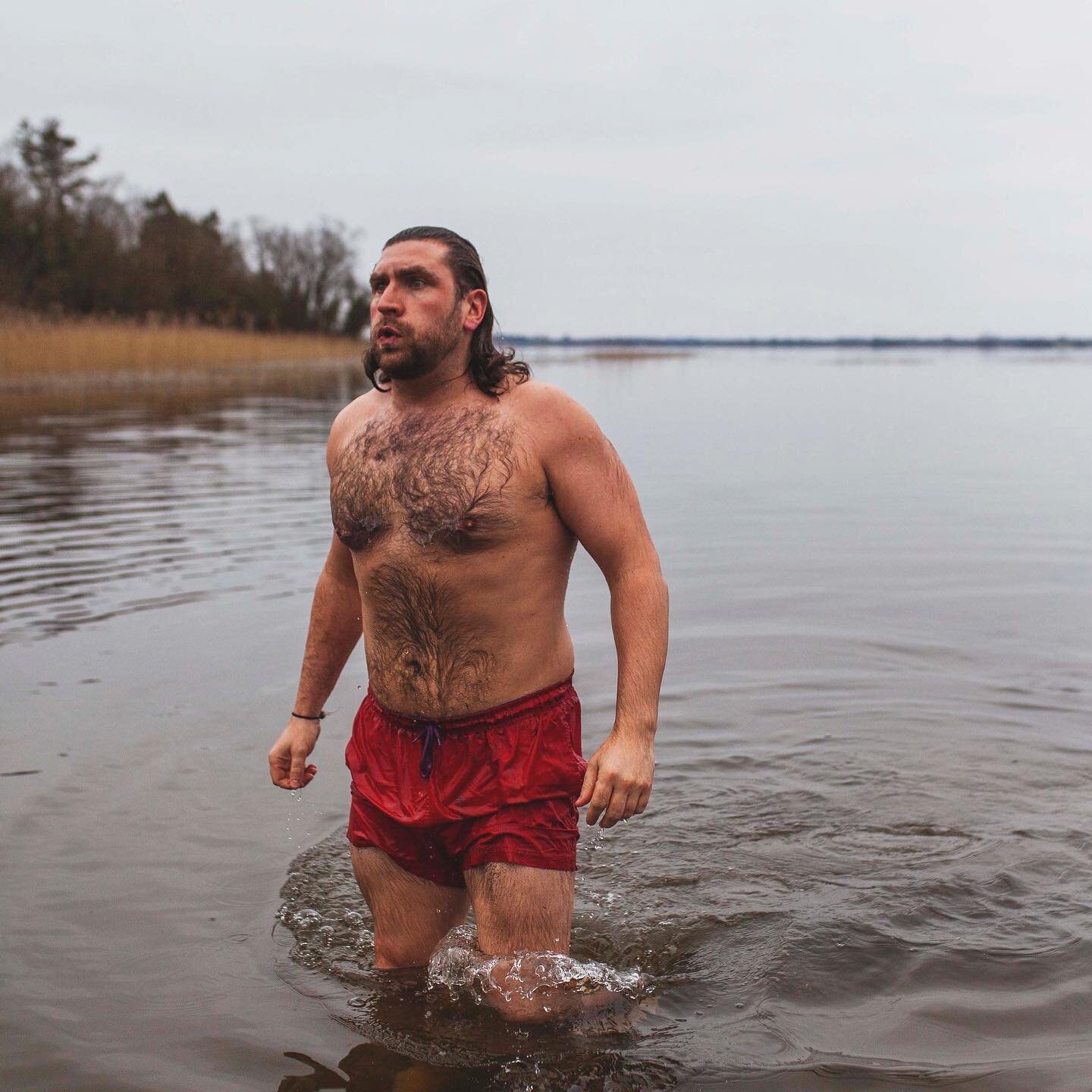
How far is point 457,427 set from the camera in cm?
364

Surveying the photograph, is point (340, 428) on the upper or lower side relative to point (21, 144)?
lower

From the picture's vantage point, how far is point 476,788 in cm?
352

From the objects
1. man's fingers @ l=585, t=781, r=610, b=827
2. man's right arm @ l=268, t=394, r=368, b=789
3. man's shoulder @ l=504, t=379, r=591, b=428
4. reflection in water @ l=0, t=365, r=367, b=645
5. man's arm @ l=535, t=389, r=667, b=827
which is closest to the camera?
man's fingers @ l=585, t=781, r=610, b=827

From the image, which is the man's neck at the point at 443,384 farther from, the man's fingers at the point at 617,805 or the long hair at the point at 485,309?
the man's fingers at the point at 617,805

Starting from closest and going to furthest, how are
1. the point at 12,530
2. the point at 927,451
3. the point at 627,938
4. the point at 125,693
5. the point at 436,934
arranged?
1. the point at 436,934
2. the point at 627,938
3. the point at 125,693
4. the point at 12,530
5. the point at 927,451

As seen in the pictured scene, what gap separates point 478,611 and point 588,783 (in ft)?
1.84

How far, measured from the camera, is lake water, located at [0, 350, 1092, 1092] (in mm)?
3650

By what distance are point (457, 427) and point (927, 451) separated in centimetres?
1911

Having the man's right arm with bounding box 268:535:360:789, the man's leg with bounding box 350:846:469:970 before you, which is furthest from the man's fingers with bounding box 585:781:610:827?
the man's right arm with bounding box 268:535:360:789

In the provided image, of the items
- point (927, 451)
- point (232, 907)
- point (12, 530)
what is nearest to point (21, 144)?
point (927, 451)

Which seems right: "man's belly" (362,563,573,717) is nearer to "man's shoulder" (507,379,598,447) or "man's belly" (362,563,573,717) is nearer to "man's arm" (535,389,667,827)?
"man's arm" (535,389,667,827)

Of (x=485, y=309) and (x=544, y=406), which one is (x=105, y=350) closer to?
(x=485, y=309)

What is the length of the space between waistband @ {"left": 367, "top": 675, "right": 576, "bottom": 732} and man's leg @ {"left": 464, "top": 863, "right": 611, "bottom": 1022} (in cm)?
37

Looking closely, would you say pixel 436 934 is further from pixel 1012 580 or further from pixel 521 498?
pixel 1012 580
